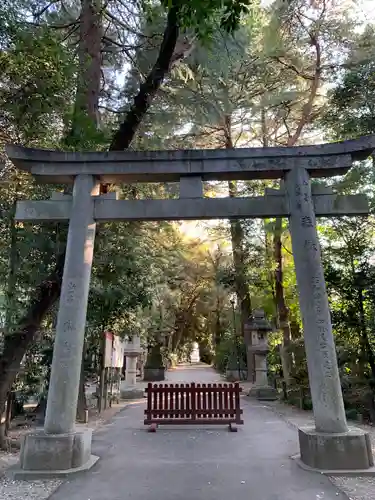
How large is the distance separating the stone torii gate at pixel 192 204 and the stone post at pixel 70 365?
0.05ft

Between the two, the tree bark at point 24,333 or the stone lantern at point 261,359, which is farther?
the stone lantern at point 261,359

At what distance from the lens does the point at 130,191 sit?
10.1 meters

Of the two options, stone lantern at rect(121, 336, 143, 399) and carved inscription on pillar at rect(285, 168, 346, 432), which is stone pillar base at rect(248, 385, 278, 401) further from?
carved inscription on pillar at rect(285, 168, 346, 432)

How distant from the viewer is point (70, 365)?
17.4 ft

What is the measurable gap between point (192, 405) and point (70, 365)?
13.3ft

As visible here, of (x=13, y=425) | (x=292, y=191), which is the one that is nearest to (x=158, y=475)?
(x=292, y=191)

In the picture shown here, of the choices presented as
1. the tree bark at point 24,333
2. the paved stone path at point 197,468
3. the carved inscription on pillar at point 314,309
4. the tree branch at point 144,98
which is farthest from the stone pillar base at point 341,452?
the tree branch at point 144,98

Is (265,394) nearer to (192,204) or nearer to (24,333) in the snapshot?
(24,333)

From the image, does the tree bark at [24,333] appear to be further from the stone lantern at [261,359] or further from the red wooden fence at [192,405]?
the stone lantern at [261,359]

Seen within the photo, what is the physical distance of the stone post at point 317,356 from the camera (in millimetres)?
4977

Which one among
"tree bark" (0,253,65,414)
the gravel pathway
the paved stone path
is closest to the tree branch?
"tree bark" (0,253,65,414)

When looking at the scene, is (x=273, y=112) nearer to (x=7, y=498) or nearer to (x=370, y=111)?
(x=370, y=111)

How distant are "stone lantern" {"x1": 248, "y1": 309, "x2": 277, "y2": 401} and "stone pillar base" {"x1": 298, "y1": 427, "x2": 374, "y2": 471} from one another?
29.3ft

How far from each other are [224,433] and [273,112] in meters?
12.9
